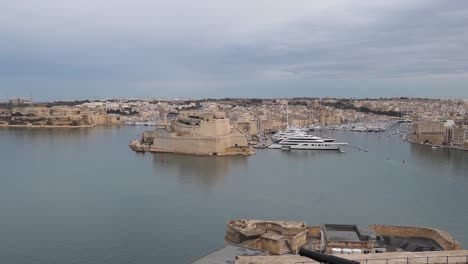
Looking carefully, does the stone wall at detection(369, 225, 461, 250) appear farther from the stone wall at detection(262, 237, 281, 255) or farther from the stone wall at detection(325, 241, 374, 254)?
the stone wall at detection(262, 237, 281, 255)

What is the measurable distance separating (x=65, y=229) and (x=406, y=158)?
13.1 m

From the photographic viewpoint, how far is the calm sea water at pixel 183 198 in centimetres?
665

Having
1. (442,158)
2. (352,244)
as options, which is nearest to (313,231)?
(352,244)

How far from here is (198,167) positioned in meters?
14.5

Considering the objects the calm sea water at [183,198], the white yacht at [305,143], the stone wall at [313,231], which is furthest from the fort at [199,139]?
the stone wall at [313,231]

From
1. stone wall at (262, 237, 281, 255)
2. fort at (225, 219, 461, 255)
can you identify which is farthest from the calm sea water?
stone wall at (262, 237, 281, 255)

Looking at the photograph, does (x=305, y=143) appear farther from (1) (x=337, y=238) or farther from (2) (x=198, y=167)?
(1) (x=337, y=238)

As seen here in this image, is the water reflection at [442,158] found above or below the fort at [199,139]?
below

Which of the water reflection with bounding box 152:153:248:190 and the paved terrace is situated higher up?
the paved terrace

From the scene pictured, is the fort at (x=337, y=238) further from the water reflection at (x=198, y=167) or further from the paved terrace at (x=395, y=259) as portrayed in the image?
the water reflection at (x=198, y=167)

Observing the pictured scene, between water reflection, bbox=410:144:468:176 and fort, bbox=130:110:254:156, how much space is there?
20.3 feet

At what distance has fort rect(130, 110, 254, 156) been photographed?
17.6 m

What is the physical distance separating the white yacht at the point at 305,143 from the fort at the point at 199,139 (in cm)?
210

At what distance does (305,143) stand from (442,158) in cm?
519
